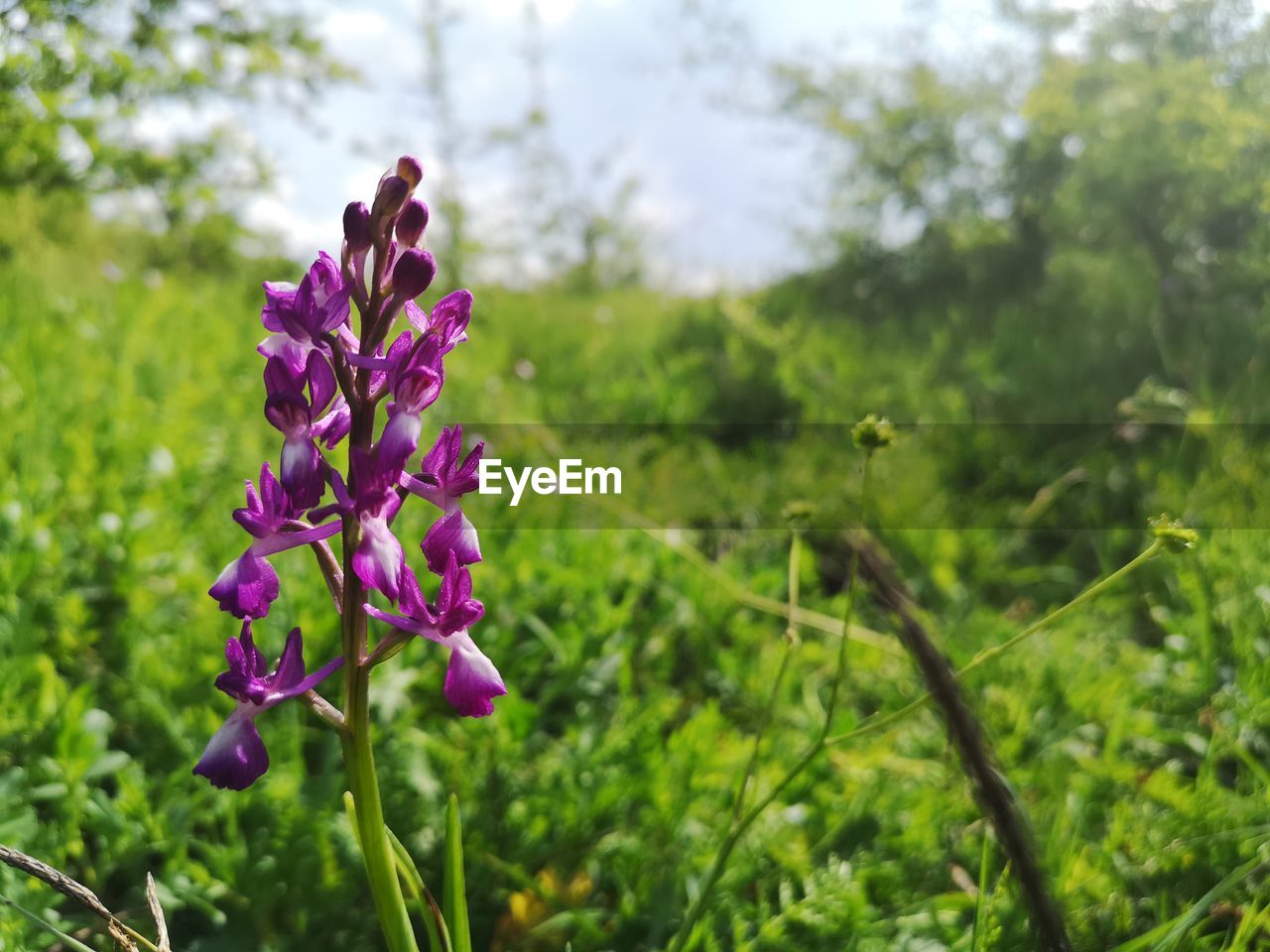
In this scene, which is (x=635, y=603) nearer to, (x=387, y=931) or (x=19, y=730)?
(x=19, y=730)

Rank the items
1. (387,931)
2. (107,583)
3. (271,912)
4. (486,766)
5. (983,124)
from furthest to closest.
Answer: (983,124)
(107,583)
(486,766)
(271,912)
(387,931)

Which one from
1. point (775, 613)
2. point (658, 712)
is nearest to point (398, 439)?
point (658, 712)

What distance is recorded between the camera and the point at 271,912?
1.49 m

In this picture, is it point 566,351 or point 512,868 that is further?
point 566,351

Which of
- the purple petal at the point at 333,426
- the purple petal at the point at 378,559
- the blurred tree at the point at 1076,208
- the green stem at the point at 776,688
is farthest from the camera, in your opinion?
the blurred tree at the point at 1076,208

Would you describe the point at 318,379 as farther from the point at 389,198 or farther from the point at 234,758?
the point at 234,758

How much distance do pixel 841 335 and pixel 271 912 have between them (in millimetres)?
3659

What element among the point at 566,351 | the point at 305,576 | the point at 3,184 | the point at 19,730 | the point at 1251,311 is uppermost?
the point at 3,184

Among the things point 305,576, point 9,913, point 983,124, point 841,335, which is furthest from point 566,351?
point 9,913

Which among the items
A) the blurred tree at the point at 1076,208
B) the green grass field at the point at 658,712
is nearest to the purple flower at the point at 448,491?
the green grass field at the point at 658,712

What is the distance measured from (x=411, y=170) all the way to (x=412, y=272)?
0.09 m

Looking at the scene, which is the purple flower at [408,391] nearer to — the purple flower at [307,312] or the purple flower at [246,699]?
the purple flower at [307,312]

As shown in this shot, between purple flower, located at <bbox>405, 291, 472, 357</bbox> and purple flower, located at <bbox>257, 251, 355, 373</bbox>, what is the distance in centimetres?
8

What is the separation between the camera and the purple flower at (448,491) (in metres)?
0.91
